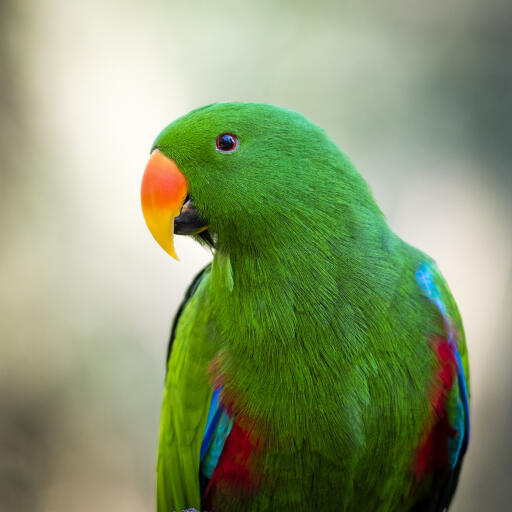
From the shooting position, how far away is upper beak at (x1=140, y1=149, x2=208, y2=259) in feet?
6.14

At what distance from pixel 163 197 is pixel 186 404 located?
2.38 ft

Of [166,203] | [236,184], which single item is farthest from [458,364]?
[166,203]

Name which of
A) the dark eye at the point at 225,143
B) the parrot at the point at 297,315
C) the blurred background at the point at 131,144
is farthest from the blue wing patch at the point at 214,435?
the blurred background at the point at 131,144

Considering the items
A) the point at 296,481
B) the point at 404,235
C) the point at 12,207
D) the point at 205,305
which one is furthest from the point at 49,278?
the point at 296,481

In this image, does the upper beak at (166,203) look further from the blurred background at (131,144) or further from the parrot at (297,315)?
the blurred background at (131,144)

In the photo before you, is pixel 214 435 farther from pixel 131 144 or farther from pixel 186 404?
pixel 131 144

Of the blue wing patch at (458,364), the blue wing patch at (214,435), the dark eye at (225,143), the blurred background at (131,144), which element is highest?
the blurred background at (131,144)

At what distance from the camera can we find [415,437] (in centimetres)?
200

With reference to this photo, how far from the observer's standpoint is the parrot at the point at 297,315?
1854mm

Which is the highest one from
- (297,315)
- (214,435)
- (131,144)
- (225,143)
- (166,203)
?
(131,144)

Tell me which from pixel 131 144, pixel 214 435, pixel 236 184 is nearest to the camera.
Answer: pixel 236 184

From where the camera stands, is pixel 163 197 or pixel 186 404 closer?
pixel 163 197

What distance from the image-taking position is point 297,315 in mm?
1853

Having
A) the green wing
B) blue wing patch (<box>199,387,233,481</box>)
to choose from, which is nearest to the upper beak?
the green wing
